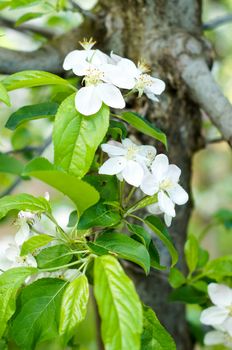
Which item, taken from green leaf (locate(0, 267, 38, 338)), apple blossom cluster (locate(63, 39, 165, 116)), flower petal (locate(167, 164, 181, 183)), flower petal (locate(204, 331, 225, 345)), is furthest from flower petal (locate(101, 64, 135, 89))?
flower petal (locate(204, 331, 225, 345))

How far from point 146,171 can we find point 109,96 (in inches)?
3.6

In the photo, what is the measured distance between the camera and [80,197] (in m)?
0.58

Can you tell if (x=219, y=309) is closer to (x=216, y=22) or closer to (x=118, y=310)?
(x=118, y=310)

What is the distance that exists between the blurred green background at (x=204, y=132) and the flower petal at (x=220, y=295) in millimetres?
198

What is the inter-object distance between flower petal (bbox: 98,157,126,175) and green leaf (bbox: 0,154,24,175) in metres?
0.35

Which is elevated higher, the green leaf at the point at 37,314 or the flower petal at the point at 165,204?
Answer: the flower petal at the point at 165,204

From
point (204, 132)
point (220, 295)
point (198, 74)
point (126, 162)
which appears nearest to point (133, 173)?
point (126, 162)

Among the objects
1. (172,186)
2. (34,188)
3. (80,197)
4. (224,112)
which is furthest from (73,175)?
(34,188)

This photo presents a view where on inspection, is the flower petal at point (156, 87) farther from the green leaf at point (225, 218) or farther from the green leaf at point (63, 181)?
the green leaf at point (225, 218)

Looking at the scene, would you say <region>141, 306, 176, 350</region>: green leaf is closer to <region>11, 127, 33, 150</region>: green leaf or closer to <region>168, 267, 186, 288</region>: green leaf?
<region>168, 267, 186, 288</region>: green leaf

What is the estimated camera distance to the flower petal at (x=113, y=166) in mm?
619

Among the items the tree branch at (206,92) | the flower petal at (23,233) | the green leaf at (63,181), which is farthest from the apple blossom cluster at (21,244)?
the tree branch at (206,92)

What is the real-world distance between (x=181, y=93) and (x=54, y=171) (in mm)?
524

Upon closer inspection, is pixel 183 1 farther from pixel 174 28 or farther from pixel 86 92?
pixel 86 92
